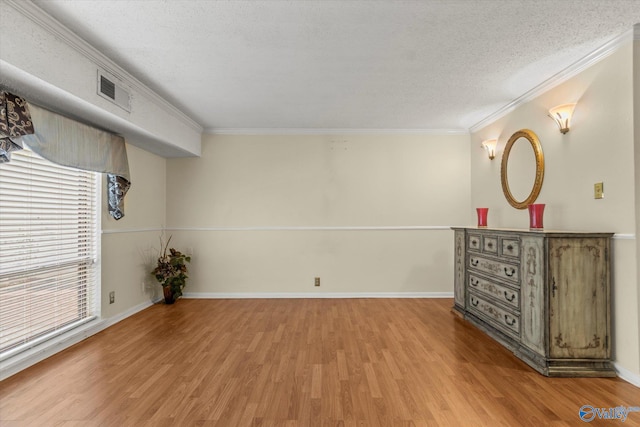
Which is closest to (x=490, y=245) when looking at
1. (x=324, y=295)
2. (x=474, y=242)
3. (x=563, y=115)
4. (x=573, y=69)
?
(x=474, y=242)

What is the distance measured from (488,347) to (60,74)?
4.06m

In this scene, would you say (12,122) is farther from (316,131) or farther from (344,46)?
(316,131)

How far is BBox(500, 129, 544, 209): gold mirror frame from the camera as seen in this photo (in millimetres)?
3350

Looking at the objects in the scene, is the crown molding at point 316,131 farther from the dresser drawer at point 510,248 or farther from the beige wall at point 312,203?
the dresser drawer at point 510,248

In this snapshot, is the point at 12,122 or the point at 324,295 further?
the point at 324,295

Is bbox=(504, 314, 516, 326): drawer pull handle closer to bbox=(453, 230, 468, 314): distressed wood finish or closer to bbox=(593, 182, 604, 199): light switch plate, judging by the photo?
bbox=(453, 230, 468, 314): distressed wood finish

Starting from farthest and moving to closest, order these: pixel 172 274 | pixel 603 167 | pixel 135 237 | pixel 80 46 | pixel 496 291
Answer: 1. pixel 172 274
2. pixel 135 237
3. pixel 496 291
4. pixel 603 167
5. pixel 80 46

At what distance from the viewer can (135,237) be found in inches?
168

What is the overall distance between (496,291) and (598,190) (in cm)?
120

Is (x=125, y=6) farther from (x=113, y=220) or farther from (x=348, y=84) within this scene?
(x=113, y=220)

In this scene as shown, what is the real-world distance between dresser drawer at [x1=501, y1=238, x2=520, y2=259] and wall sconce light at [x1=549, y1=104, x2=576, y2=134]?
1.09 m

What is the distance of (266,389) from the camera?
232 cm

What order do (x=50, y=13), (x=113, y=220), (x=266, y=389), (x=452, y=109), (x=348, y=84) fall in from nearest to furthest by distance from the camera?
(x=50, y=13) < (x=266, y=389) < (x=348, y=84) < (x=113, y=220) < (x=452, y=109)

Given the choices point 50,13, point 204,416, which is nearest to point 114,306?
point 204,416
